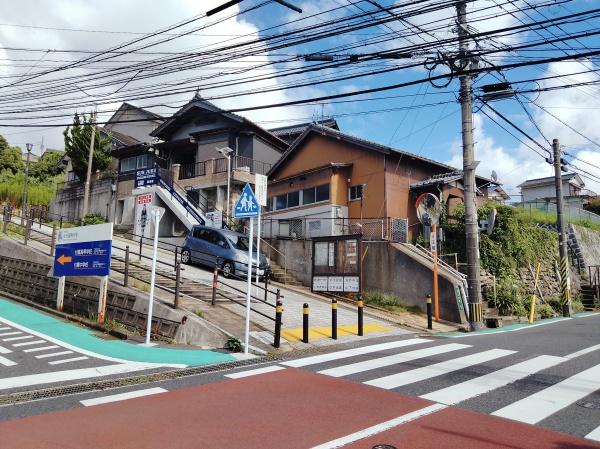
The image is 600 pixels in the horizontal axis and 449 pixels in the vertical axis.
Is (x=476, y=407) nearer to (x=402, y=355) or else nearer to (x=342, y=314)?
(x=402, y=355)

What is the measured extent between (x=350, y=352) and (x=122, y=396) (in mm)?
4837

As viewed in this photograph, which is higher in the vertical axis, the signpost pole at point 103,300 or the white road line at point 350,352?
the signpost pole at point 103,300

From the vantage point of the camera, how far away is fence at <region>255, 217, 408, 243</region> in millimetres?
18141

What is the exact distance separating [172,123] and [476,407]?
1294 inches

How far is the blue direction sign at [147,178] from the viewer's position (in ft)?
95.7

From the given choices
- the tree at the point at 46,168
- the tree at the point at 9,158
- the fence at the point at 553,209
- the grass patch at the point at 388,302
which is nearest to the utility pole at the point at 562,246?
the grass patch at the point at 388,302

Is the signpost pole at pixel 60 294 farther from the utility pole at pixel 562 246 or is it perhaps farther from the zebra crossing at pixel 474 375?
the utility pole at pixel 562 246

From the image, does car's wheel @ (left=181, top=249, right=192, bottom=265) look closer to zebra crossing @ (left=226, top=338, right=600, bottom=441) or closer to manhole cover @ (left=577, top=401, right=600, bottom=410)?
zebra crossing @ (left=226, top=338, right=600, bottom=441)

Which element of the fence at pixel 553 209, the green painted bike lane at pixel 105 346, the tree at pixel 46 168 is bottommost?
the green painted bike lane at pixel 105 346

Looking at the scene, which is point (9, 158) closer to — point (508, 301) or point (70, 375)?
point (70, 375)

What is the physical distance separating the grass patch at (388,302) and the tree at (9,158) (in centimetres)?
4393

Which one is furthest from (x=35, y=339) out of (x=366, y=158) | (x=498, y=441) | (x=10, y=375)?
(x=366, y=158)

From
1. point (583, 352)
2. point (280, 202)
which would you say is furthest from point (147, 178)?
point (583, 352)

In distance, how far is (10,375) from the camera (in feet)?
23.2
